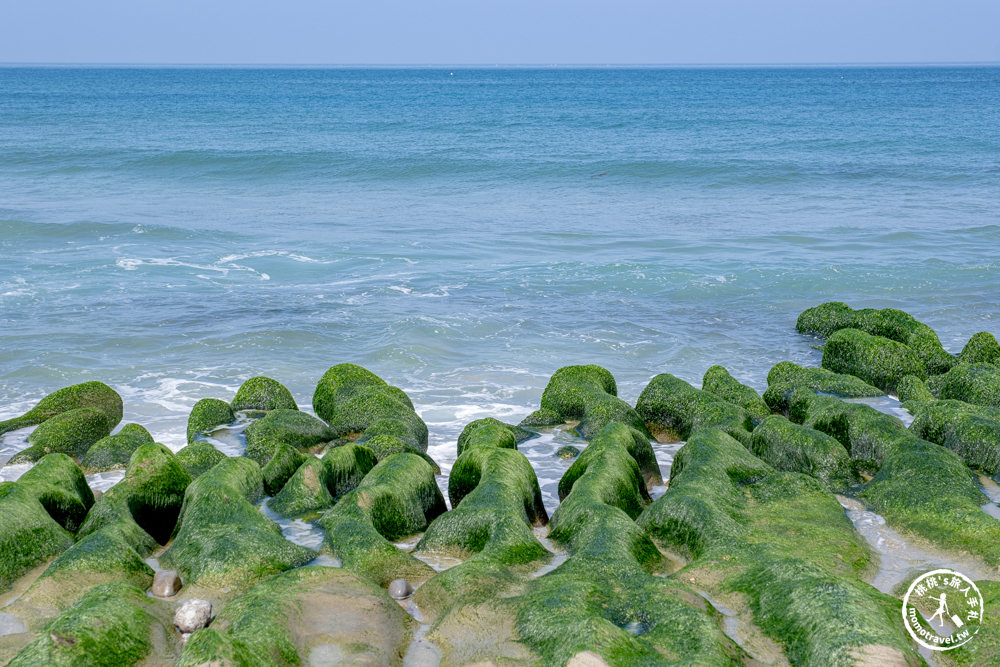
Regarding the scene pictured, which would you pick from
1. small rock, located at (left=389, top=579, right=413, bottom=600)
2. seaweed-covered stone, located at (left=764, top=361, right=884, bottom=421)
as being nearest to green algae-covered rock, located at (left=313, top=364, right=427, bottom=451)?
small rock, located at (left=389, top=579, right=413, bottom=600)

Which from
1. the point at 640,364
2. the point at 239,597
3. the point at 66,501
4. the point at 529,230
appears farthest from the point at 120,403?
the point at 529,230

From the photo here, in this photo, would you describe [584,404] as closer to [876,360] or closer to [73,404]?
[876,360]

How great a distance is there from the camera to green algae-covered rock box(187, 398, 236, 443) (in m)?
9.03

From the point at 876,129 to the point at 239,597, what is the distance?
154 feet

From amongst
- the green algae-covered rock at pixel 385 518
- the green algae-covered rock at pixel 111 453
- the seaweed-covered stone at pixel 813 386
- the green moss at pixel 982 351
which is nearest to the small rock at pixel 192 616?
the green algae-covered rock at pixel 385 518

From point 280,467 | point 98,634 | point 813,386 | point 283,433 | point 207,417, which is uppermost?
point 98,634

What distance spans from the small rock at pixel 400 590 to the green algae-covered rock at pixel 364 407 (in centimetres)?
281

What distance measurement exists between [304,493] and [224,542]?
1.27m

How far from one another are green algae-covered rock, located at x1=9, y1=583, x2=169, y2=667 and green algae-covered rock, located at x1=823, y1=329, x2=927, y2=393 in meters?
8.37

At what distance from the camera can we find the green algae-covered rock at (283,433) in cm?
819

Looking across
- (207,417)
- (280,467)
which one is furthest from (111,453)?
(280,467)

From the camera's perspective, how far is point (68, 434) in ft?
28.0

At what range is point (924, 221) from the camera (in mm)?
22375

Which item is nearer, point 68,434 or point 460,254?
point 68,434
